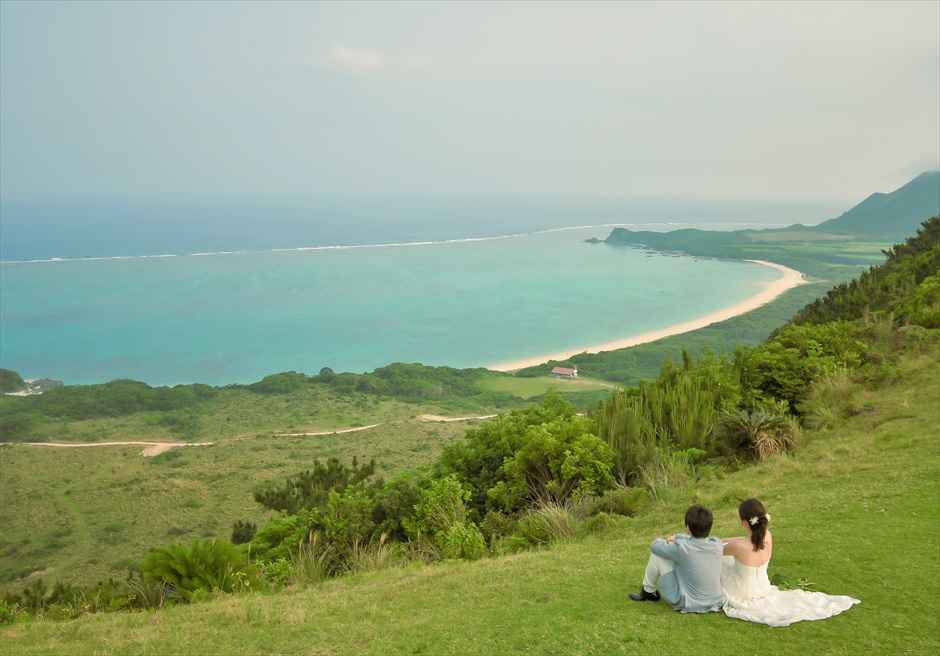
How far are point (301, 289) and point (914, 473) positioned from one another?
10431 cm

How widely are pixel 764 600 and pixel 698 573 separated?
0.49m

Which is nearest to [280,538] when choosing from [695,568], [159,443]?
[695,568]

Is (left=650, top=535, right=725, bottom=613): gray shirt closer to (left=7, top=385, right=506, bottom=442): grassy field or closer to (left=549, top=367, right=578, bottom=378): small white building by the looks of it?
(left=7, top=385, right=506, bottom=442): grassy field

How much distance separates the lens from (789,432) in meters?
10.3

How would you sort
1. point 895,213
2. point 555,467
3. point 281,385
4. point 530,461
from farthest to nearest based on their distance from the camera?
point 895,213
point 281,385
point 530,461
point 555,467

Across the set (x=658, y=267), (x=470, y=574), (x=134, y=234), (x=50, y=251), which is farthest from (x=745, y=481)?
(x=134, y=234)

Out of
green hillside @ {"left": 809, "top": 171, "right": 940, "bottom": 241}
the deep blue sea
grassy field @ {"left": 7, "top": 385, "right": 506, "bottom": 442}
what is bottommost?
grassy field @ {"left": 7, "top": 385, "right": 506, "bottom": 442}

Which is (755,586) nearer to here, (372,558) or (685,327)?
(372,558)

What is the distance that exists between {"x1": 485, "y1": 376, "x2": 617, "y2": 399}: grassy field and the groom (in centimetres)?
4289

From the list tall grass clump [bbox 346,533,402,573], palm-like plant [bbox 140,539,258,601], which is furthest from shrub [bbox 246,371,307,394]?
palm-like plant [bbox 140,539,258,601]

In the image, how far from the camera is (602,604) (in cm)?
501

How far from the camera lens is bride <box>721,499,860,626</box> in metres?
4.52

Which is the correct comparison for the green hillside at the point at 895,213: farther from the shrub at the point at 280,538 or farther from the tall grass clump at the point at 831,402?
the shrub at the point at 280,538

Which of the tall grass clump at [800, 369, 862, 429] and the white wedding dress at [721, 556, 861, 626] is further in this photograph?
the tall grass clump at [800, 369, 862, 429]
